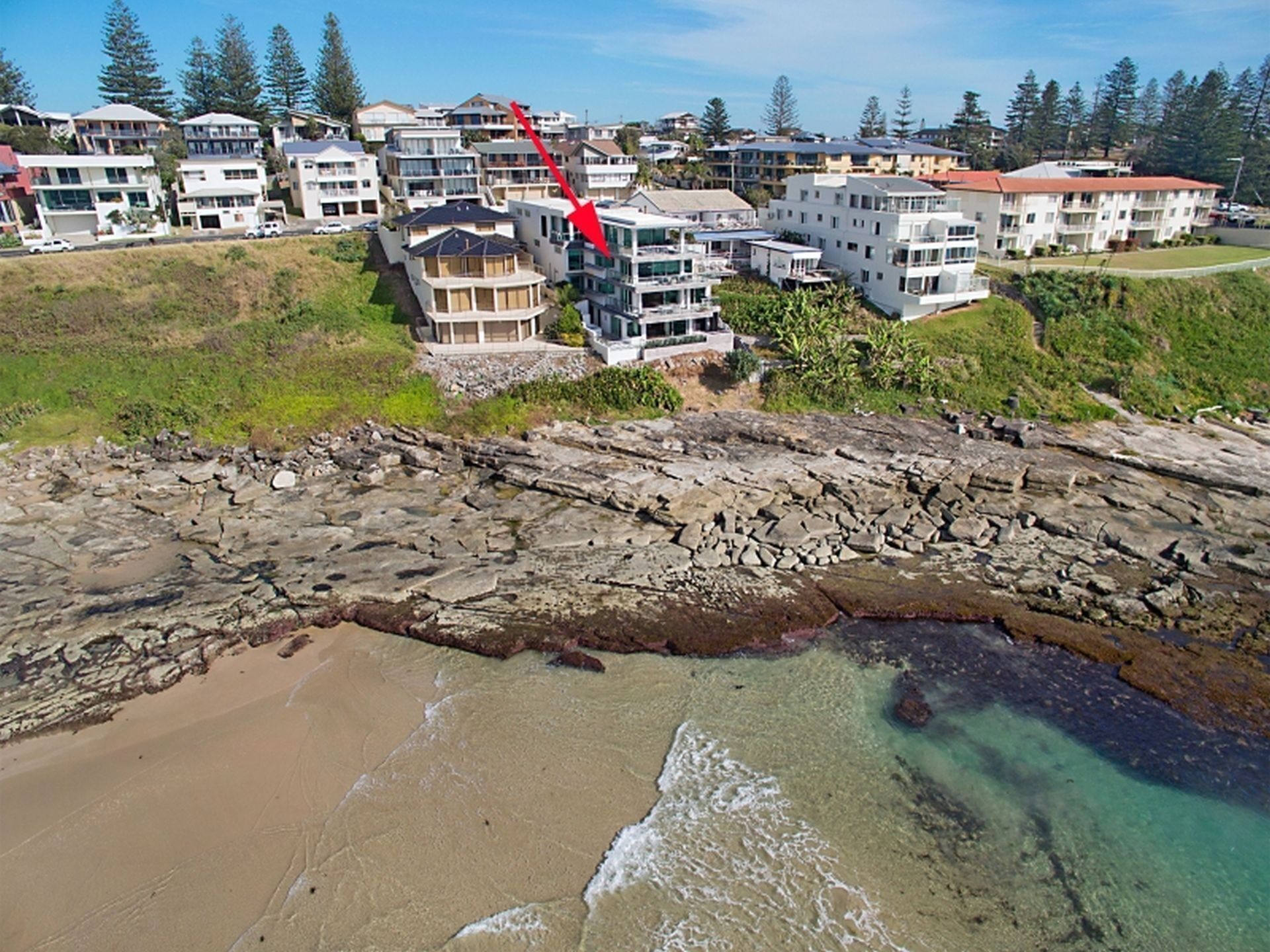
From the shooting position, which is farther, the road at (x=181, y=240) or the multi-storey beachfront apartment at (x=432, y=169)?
the multi-storey beachfront apartment at (x=432, y=169)

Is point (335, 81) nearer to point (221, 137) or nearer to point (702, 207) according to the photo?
point (221, 137)

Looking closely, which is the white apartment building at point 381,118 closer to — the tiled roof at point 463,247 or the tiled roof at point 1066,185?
the tiled roof at point 463,247

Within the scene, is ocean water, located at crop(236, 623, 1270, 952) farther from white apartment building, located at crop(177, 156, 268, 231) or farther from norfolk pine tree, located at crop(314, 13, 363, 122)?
norfolk pine tree, located at crop(314, 13, 363, 122)

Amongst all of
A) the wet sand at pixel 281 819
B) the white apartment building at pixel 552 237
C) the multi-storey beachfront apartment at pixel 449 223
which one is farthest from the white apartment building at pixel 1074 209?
the wet sand at pixel 281 819

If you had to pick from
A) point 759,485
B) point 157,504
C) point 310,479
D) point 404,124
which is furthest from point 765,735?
point 404,124

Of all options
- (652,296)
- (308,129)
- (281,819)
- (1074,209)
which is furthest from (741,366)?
(308,129)

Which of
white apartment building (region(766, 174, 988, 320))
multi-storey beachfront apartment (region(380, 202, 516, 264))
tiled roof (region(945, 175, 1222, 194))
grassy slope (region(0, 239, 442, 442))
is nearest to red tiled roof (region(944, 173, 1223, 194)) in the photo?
tiled roof (region(945, 175, 1222, 194))

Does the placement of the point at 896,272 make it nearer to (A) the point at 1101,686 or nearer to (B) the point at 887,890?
(A) the point at 1101,686
